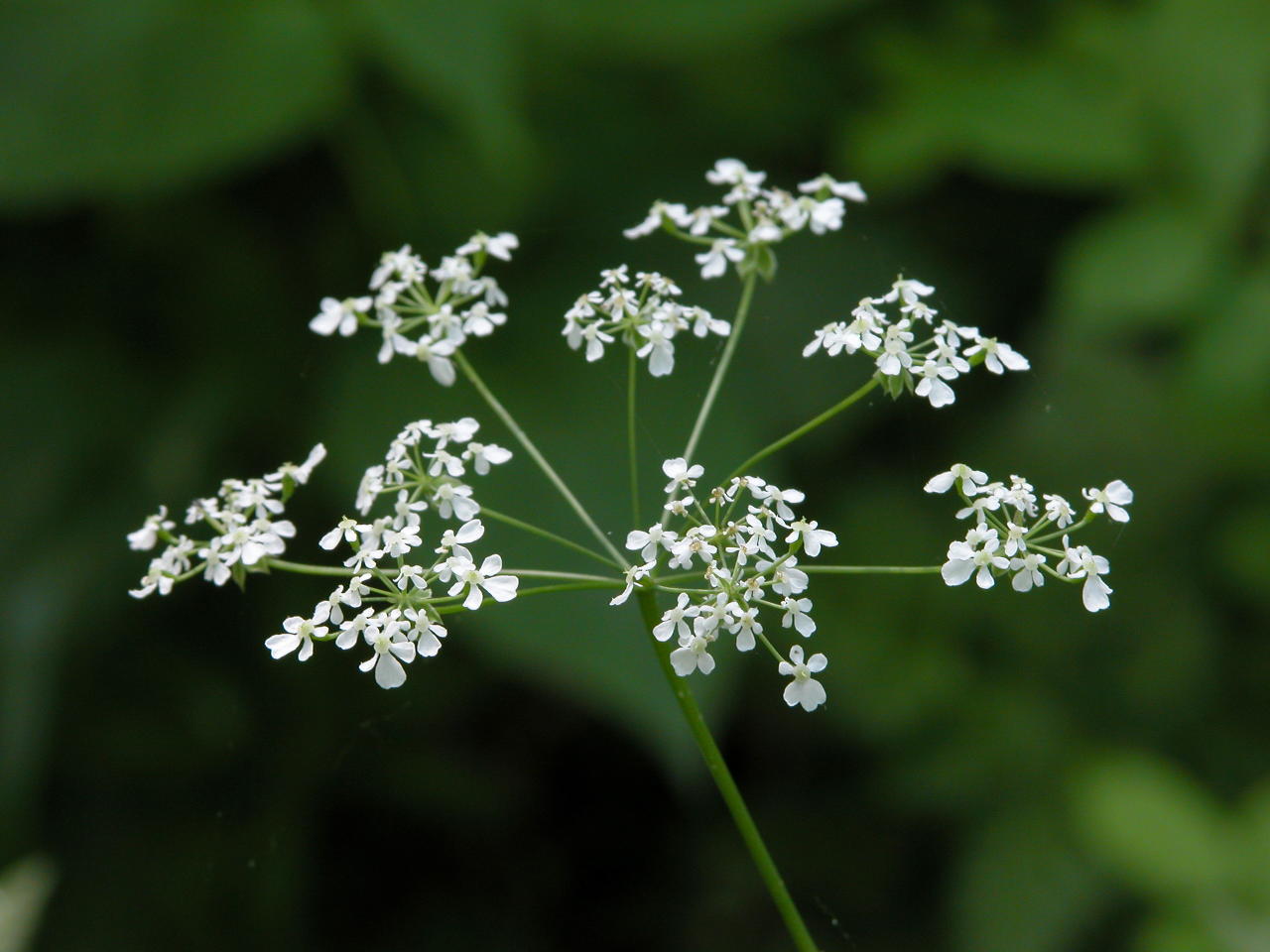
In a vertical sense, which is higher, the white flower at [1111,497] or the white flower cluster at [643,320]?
the white flower cluster at [643,320]

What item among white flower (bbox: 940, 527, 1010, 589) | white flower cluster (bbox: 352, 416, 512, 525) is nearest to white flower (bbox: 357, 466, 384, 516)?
white flower cluster (bbox: 352, 416, 512, 525)

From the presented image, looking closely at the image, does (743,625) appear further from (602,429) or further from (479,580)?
(602,429)

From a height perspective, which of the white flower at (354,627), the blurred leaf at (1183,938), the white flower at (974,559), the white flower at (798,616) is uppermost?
the white flower at (354,627)

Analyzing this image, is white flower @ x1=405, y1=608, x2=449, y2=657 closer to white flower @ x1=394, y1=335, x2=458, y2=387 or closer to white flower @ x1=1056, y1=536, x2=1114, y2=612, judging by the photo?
white flower @ x1=394, y1=335, x2=458, y2=387

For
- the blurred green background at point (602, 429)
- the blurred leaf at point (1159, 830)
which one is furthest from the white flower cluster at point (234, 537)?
the blurred leaf at point (1159, 830)

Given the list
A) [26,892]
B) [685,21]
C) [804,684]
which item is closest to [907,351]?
[804,684]

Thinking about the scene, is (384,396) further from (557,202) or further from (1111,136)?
(1111,136)

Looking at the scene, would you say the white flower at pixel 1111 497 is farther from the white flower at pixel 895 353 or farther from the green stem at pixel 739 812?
the green stem at pixel 739 812

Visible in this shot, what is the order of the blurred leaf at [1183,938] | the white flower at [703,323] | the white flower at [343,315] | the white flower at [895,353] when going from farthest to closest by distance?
1. the blurred leaf at [1183,938]
2. the white flower at [343,315]
3. the white flower at [703,323]
4. the white flower at [895,353]
